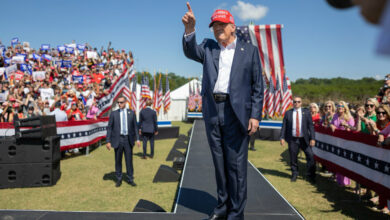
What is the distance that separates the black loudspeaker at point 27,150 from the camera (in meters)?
6.09

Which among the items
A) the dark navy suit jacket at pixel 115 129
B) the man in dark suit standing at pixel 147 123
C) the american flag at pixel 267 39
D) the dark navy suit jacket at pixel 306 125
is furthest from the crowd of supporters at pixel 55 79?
the dark navy suit jacket at pixel 306 125

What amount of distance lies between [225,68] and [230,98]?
12.5 inches

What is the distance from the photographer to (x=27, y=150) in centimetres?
620

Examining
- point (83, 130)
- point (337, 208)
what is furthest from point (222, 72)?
point (83, 130)

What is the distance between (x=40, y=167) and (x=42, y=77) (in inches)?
505

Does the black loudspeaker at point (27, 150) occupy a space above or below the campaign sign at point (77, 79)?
below

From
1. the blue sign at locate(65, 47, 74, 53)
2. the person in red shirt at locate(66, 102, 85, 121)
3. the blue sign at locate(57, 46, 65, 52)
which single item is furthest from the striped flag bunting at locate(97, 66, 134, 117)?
the blue sign at locate(57, 46, 65, 52)

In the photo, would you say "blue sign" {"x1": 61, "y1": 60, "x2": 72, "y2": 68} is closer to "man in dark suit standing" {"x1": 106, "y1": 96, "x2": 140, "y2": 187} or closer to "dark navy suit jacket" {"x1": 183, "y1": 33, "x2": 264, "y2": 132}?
"man in dark suit standing" {"x1": 106, "y1": 96, "x2": 140, "y2": 187}

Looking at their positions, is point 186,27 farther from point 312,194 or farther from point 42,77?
point 42,77

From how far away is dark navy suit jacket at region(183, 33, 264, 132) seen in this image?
104 inches

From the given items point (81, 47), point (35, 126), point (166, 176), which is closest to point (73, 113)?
point (35, 126)

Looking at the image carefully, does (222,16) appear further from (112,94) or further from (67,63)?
(67,63)

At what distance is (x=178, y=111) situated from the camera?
35.6m

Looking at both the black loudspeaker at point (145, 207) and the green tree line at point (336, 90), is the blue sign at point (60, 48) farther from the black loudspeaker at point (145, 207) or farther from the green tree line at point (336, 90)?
the green tree line at point (336, 90)
